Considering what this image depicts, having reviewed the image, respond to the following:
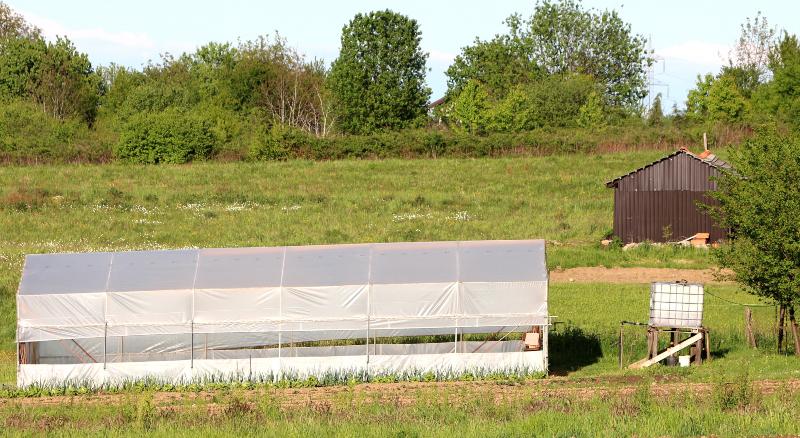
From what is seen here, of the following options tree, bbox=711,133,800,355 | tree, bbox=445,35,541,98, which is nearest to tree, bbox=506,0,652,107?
tree, bbox=445,35,541,98

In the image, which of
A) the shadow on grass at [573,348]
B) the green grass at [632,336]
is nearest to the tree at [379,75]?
the green grass at [632,336]

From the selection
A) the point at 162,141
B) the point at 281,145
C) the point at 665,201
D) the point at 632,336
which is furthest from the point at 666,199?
the point at 162,141

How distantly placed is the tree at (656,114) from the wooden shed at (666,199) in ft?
140

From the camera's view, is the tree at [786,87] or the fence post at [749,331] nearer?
the fence post at [749,331]

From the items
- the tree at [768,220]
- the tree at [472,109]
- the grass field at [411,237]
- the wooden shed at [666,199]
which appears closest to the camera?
the grass field at [411,237]

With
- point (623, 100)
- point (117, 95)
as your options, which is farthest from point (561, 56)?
point (117, 95)

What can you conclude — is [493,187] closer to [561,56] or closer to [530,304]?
[530,304]

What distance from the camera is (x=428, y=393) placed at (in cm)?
→ 2317

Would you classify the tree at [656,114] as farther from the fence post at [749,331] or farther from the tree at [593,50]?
the fence post at [749,331]

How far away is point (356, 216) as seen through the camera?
55.6 metres

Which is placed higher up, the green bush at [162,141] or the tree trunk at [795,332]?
the green bush at [162,141]

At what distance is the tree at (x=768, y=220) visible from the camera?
28234 millimetres

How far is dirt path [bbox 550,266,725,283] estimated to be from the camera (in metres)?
42.5

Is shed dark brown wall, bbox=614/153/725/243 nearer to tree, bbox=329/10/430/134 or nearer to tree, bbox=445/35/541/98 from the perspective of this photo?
tree, bbox=329/10/430/134
